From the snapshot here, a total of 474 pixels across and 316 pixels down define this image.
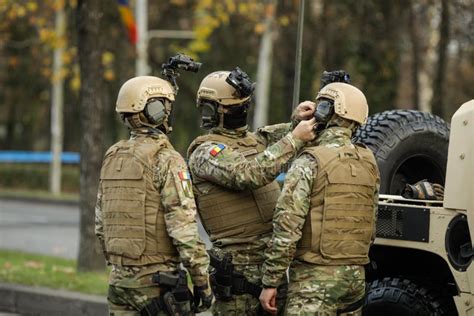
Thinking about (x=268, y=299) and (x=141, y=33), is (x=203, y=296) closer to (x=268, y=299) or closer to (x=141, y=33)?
(x=268, y=299)

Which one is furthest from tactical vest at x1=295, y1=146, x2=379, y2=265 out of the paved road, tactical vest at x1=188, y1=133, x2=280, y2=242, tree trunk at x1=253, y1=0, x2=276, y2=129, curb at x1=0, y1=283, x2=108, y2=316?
tree trunk at x1=253, y1=0, x2=276, y2=129

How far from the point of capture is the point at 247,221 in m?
5.78

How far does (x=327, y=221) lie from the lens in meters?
5.43

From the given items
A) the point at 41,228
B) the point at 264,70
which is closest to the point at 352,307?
the point at 41,228

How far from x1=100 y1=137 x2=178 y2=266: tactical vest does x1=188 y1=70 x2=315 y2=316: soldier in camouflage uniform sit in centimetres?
33

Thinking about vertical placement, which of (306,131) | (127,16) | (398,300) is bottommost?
(398,300)

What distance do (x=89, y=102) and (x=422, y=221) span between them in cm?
573

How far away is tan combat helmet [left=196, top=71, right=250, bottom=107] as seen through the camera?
18.9 feet

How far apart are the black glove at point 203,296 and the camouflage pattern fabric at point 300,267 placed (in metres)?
0.28

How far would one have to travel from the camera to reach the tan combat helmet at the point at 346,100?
550 cm

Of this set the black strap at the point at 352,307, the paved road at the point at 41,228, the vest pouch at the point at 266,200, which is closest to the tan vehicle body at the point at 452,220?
the black strap at the point at 352,307

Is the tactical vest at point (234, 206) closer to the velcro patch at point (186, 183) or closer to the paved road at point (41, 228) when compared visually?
the velcro patch at point (186, 183)

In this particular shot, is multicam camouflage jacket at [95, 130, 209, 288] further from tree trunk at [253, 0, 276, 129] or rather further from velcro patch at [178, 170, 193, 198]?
tree trunk at [253, 0, 276, 129]

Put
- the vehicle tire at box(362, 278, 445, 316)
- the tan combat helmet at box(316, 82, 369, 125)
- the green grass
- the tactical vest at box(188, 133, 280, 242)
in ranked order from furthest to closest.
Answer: the green grass
the vehicle tire at box(362, 278, 445, 316)
the tactical vest at box(188, 133, 280, 242)
the tan combat helmet at box(316, 82, 369, 125)
